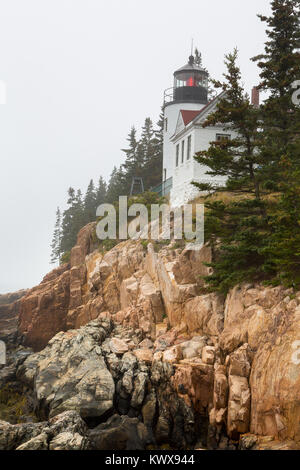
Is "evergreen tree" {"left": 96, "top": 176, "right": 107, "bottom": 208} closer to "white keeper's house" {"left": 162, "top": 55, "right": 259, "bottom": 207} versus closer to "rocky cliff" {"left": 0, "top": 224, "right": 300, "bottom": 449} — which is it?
"white keeper's house" {"left": 162, "top": 55, "right": 259, "bottom": 207}

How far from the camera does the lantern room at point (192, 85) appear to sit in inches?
1442

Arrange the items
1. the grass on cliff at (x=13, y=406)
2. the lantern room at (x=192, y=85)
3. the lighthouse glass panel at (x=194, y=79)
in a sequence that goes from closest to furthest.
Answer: the grass on cliff at (x=13, y=406) < the lantern room at (x=192, y=85) < the lighthouse glass panel at (x=194, y=79)

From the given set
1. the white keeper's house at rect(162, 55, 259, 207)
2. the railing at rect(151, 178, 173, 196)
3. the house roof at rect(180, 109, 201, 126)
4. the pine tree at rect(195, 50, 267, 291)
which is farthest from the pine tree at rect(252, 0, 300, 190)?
the railing at rect(151, 178, 173, 196)

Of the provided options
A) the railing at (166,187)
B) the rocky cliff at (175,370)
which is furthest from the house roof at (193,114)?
the rocky cliff at (175,370)

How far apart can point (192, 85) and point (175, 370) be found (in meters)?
26.6

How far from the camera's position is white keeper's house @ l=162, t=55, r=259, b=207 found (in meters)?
29.0

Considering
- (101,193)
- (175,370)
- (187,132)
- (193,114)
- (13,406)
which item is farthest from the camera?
(101,193)

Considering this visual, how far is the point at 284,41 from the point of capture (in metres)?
21.0

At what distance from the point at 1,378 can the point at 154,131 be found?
35.1 metres

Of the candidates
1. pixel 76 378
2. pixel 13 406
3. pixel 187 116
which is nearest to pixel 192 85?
pixel 187 116

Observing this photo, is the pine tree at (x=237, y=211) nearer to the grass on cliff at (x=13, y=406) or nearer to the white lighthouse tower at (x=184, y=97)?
the grass on cliff at (x=13, y=406)

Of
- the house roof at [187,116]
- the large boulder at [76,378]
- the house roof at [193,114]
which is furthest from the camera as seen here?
the house roof at [187,116]

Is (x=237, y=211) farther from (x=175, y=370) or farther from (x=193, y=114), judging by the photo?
(x=193, y=114)

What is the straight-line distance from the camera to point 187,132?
3039cm
